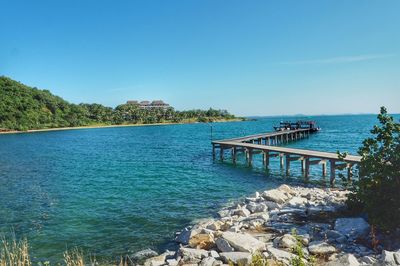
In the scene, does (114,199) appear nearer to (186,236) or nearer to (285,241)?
(186,236)

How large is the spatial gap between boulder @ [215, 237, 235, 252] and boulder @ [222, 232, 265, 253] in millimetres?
94

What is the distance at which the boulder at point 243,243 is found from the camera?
929 centimetres

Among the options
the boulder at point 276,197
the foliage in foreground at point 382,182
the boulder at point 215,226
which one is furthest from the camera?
the boulder at point 276,197

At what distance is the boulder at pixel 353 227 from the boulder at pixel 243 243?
275 cm

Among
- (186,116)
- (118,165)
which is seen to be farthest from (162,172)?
(186,116)

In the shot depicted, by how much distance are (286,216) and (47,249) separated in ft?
30.2

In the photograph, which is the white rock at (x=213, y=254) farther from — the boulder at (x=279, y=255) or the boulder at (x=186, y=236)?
the boulder at (x=186, y=236)

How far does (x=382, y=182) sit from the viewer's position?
35.8 feet

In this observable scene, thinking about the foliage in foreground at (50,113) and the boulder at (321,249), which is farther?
the foliage in foreground at (50,113)

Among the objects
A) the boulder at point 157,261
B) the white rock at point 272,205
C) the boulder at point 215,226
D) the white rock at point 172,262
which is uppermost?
A: the white rock at point 272,205

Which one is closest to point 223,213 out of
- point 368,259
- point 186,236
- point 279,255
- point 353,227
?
point 186,236

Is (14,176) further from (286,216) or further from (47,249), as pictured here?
(286,216)

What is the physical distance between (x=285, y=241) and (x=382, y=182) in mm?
4078

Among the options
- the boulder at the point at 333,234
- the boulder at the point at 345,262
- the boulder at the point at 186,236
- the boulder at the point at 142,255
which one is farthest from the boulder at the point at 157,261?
the boulder at the point at 333,234
